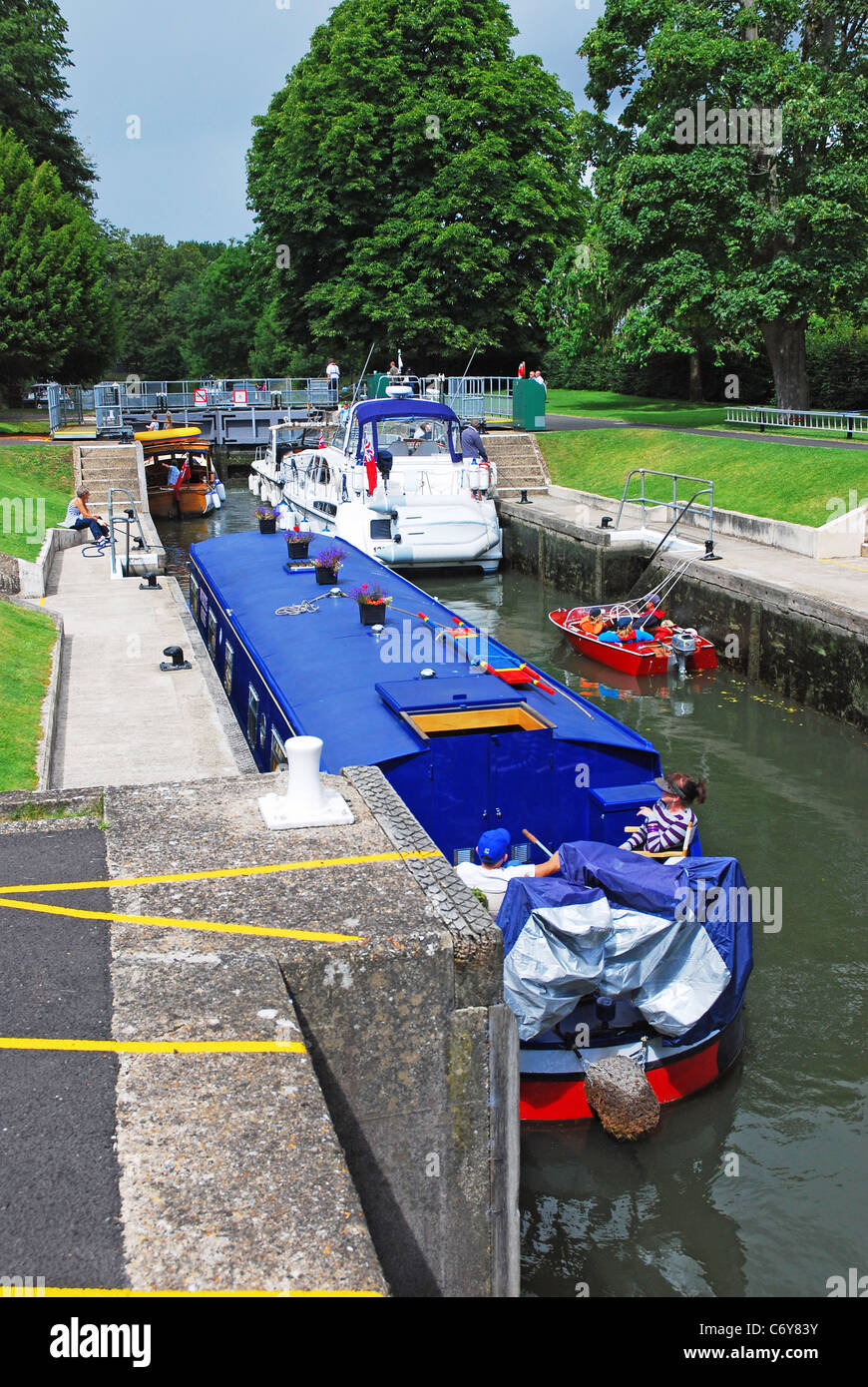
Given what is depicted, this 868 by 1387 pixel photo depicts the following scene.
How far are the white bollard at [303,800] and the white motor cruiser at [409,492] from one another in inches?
764

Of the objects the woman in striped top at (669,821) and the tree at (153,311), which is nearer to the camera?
the woman in striped top at (669,821)

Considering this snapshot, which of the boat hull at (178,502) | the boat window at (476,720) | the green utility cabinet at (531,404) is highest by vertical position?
the green utility cabinet at (531,404)

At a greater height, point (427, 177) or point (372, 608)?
point (427, 177)

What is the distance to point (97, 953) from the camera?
5.20m

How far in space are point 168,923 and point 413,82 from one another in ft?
147

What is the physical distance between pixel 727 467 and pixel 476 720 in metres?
19.4

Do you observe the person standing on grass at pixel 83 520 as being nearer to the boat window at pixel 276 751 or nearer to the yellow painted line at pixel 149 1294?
the boat window at pixel 276 751

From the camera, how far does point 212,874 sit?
19.4 ft

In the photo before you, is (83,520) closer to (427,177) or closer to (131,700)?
(131,700)

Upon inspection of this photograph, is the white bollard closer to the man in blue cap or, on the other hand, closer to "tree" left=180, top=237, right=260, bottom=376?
the man in blue cap

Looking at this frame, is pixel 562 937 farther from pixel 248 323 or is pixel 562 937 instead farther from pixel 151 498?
pixel 248 323

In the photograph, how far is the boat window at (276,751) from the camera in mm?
10766

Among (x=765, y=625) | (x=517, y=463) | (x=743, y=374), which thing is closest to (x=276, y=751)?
(x=765, y=625)

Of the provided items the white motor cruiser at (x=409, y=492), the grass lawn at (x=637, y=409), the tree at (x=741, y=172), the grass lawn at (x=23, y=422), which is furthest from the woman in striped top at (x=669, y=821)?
the grass lawn at (x=23, y=422)
